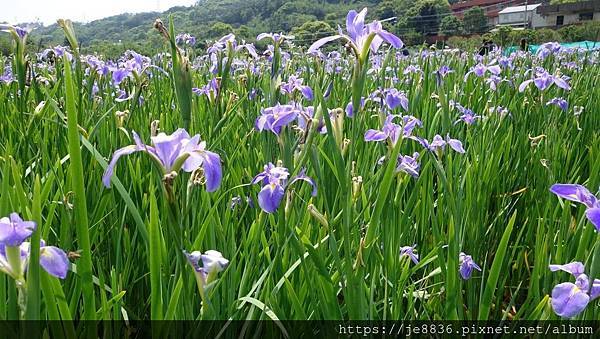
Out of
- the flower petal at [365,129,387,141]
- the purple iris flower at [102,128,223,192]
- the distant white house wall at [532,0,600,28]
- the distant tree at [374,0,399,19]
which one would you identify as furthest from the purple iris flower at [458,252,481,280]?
the distant white house wall at [532,0,600,28]

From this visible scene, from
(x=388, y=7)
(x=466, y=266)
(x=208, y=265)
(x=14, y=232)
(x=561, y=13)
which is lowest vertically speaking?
(x=466, y=266)

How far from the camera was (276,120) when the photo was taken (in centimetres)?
123

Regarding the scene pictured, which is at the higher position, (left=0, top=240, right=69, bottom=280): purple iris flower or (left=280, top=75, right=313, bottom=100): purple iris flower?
(left=280, top=75, right=313, bottom=100): purple iris flower

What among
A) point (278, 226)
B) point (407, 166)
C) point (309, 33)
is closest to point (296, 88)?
point (407, 166)

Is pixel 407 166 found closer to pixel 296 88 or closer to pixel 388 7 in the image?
pixel 296 88

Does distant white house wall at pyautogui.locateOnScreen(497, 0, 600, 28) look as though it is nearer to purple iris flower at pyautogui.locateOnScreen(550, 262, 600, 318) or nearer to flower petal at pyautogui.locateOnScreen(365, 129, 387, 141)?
flower petal at pyautogui.locateOnScreen(365, 129, 387, 141)

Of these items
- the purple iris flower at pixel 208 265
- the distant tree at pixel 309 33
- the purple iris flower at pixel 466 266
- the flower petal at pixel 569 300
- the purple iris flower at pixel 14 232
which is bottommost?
the purple iris flower at pixel 466 266

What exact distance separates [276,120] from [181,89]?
0.23 m

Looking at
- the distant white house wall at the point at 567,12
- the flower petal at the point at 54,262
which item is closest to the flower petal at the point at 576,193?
the flower petal at the point at 54,262

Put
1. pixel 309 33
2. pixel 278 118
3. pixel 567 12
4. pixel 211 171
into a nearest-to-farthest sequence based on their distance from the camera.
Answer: pixel 211 171 → pixel 278 118 → pixel 309 33 → pixel 567 12

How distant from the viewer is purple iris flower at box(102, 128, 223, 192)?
875 millimetres

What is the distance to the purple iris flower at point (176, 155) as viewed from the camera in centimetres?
88

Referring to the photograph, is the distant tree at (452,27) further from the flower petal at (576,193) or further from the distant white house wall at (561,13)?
the flower petal at (576,193)

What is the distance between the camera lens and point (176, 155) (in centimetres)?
89
